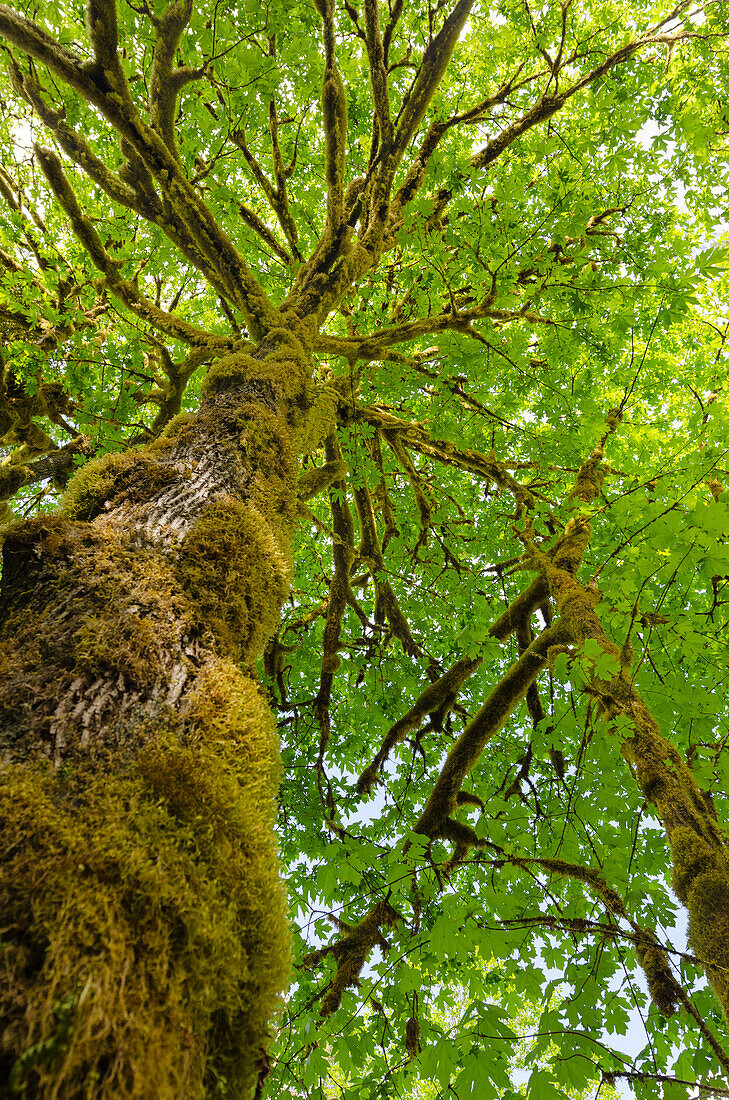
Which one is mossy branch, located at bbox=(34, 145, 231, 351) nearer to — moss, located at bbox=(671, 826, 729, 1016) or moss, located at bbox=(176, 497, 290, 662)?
moss, located at bbox=(176, 497, 290, 662)

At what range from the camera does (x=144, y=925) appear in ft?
3.04

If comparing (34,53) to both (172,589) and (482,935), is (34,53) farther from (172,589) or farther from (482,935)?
(482,935)

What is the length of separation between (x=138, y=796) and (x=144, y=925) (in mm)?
261

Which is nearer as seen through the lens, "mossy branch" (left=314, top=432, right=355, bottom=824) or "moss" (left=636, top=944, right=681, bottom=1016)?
"moss" (left=636, top=944, right=681, bottom=1016)

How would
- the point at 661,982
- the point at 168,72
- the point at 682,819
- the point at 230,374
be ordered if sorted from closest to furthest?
1. the point at 682,819
2. the point at 661,982
3. the point at 230,374
4. the point at 168,72

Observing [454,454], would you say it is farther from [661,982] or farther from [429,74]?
[661,982]

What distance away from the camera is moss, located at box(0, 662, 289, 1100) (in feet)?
2.45

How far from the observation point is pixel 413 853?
285 centimetres

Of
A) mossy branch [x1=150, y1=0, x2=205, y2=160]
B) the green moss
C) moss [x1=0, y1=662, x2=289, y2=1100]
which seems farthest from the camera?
mossy branch [x1=150, y1=0, x2=205, y2=160]

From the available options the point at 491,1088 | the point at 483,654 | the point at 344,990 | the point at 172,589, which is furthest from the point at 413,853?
the point at 172,589

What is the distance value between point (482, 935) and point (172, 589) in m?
2.34

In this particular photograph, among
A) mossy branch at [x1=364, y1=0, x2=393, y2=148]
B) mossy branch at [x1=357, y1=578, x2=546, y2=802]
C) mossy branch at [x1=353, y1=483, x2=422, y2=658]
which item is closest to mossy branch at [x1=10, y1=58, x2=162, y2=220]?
mossy branch at [x1=364, y1=0, x2=393, y2=148]

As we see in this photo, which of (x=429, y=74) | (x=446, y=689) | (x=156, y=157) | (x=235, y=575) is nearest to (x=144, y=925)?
(x=235, y=575)

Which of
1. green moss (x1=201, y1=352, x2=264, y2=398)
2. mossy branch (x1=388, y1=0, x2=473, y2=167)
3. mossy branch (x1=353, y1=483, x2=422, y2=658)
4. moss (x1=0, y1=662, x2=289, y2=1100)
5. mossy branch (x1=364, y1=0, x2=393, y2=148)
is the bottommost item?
moss (x1=0, y1=662, x2=289, y2=1100)
